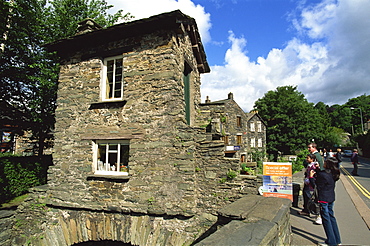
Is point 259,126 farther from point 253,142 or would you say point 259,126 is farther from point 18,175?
point 18,175

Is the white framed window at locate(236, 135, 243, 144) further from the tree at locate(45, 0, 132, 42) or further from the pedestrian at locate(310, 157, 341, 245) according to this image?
the pedestrian at locate(310, 157, 341, 245)

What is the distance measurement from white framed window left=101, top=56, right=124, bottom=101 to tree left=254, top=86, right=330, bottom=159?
35349 mm

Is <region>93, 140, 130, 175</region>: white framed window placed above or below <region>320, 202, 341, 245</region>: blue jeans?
above

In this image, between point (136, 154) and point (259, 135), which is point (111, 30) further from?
point (259, 135)

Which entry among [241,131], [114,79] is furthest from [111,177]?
[241,131]

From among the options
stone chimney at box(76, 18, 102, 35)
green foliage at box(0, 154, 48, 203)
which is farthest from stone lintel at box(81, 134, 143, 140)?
green foliage at box(0, 154, 48, 203)

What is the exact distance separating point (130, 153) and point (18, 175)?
31.1 feet

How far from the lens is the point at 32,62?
38.6 feet

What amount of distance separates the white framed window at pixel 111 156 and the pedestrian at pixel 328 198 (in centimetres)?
546

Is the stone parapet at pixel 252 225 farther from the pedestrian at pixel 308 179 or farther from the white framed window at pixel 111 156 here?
the white framed window at pixel 111 156

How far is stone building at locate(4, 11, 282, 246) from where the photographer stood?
237 inches

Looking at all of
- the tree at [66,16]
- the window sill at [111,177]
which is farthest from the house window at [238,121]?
the window sill at [111,177]

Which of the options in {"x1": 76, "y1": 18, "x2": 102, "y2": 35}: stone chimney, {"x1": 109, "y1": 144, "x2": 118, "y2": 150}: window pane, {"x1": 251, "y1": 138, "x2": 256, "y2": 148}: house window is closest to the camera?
{"x1": 109, "y1": 144, "x2": 118, "y2": 150}: window pane

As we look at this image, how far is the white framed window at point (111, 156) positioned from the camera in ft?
22.4
